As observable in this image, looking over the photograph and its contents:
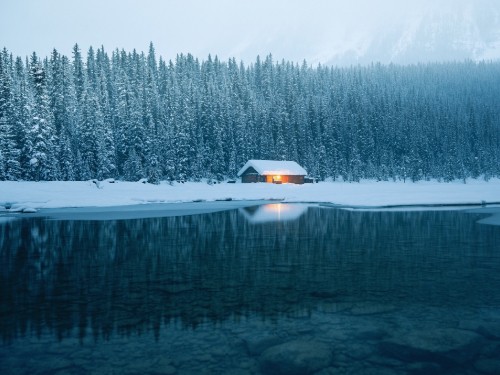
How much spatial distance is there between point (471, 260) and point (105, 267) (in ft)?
44.3

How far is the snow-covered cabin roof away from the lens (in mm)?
77500

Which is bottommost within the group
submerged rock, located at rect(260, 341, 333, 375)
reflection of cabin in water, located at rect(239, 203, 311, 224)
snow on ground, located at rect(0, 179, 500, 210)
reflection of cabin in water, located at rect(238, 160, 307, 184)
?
submerged rock, located at rect(260, 341, 333, 375)

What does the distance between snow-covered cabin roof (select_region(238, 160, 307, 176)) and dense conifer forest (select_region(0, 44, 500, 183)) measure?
688 centimetres

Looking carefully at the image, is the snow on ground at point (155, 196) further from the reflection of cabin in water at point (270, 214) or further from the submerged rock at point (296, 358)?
the submerged rock at point (296, 358)

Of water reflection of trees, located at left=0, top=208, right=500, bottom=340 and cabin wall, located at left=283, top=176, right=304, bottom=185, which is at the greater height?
cabin wall, located at left=283, top=176, right=304, bottom=185

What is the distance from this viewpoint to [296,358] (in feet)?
22.7

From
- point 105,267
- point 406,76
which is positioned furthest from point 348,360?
point 406,76

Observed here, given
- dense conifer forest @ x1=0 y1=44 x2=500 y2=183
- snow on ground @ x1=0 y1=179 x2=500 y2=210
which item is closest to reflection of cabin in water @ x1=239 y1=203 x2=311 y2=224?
snow on ground @ x1=0 y1=179 x2=500 y2=210

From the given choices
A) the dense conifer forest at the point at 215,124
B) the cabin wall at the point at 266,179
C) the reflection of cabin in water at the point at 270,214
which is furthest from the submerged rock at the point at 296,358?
the cabin wall at the point at 266,179

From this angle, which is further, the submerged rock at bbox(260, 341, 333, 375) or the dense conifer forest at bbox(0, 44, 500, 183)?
the dense conifer forest at bbox(0, 44, 500, 183)

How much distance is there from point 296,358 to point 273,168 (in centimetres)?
7312

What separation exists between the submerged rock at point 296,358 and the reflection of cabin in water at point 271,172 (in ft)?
227

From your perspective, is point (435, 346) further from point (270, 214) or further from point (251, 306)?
point (270, 214)

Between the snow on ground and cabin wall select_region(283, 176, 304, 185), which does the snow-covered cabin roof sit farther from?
the snow on ground
